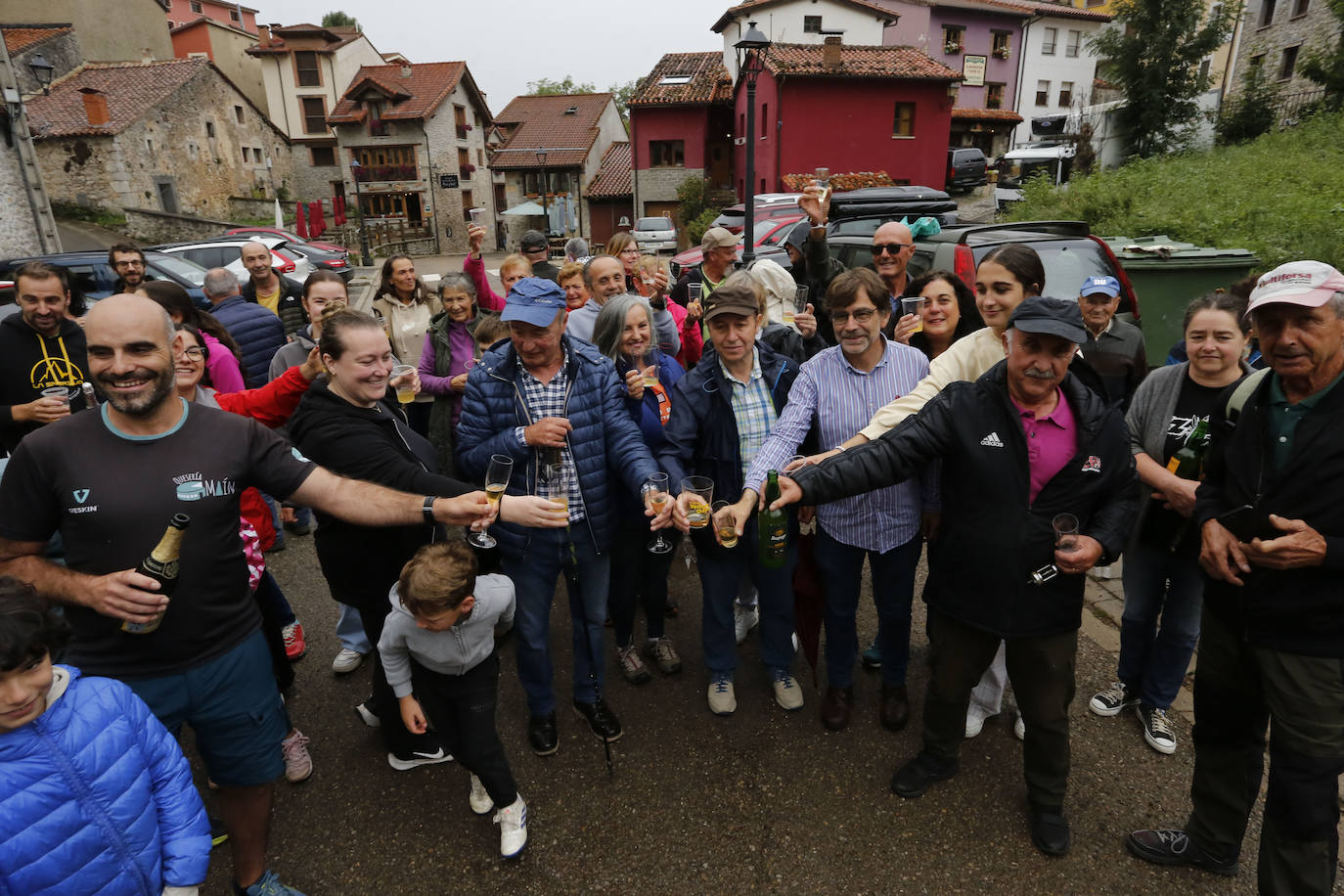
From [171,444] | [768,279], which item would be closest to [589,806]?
[171,444]

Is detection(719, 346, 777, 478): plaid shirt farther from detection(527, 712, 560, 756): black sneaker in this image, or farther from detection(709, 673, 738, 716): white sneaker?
detection(527, 712, 560, 756): black sneaker

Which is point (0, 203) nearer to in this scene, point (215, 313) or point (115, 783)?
point (215, 313)

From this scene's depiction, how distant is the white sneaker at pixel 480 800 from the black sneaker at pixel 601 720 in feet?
2.04

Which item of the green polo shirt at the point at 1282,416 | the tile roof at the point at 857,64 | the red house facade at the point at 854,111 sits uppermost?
the tile roof at the point at 857,64

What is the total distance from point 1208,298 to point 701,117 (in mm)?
33781

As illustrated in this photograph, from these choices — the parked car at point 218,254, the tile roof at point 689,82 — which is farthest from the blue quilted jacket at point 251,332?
the tile roof at point 689,82

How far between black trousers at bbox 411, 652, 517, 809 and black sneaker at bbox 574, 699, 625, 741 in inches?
28.1

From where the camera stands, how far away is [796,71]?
89.2 ft

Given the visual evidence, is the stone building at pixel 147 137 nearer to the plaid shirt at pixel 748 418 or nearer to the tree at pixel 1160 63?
the plaid shirt at pixel 748 418

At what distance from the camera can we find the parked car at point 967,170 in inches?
1158

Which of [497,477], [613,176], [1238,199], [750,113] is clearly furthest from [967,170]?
[497,477]

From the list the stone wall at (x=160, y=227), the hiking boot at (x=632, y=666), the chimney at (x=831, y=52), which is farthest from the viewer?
the stone wall at (x=160, y=227)

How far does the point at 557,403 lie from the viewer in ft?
11.1

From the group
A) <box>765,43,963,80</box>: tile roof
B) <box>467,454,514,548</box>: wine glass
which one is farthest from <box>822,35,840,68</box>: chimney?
<box>467,454,514,548</box>: wine glass
